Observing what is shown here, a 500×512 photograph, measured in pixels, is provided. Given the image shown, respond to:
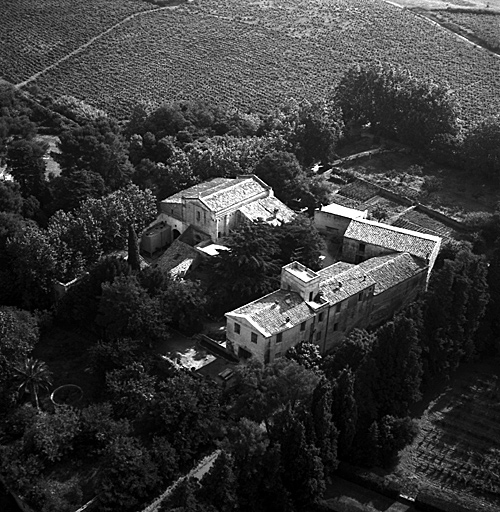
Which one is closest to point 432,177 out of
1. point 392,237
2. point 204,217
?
point 392,237

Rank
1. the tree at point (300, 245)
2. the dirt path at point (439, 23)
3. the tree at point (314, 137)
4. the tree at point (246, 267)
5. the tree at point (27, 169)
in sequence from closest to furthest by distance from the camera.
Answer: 1. the tree at point (246, 267)
2. the tree at point (300, 245)
3. the tree at point (27, 169)
4. the tree at point (314, 137)
5. the dirt path at point (439, 23)

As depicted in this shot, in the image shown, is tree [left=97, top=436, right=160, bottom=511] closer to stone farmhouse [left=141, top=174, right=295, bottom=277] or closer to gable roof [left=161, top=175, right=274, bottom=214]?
stone farmhouse [left=141, top=174, right=295, bottom=277]

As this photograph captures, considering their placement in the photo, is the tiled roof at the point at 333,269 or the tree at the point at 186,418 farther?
the tiled roof at the point at 333,269

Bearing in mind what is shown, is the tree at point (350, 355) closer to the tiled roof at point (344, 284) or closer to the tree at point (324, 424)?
the tiled roof at point (344, 284)

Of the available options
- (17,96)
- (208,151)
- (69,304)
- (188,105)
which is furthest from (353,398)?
(17,96)

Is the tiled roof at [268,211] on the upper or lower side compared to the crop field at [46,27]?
upper

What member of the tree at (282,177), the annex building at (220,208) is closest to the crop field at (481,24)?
the tree at (282,177)

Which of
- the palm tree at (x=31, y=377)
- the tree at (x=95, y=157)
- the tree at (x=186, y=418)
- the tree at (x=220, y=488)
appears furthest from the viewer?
the tree at (x=95, y=157)

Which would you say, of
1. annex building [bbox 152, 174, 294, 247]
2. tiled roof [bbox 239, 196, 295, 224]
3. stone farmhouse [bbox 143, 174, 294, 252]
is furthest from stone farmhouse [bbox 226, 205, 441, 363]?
stone farmhouse [bbox 143, 174, 294, 252]
